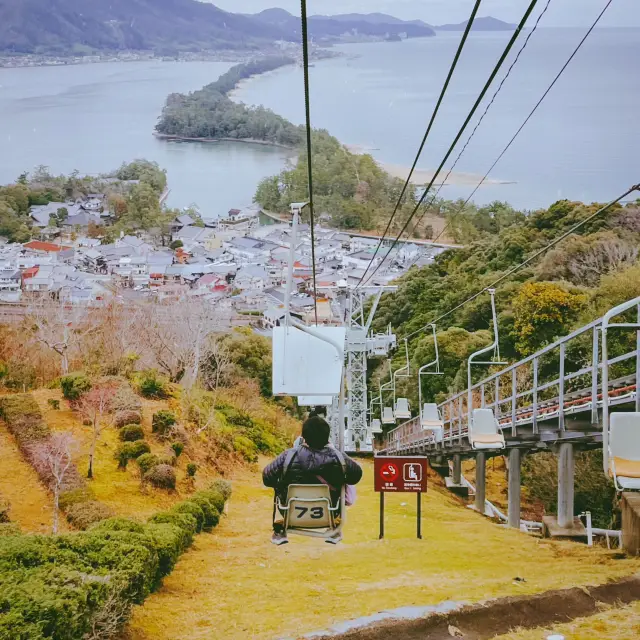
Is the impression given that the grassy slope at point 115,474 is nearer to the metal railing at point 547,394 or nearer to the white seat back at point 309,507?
the metal railing at point 547,394

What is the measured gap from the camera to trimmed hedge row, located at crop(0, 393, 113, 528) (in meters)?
7.47

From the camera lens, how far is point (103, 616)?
4488 mm

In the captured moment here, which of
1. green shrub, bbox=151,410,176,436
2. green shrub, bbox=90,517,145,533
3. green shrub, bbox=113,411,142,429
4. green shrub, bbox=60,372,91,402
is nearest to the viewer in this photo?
green shrub, bbox=90,517,145,533

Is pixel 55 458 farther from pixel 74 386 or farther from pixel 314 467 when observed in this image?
pixel 314 467

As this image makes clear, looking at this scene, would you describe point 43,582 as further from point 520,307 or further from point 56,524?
point 520,307

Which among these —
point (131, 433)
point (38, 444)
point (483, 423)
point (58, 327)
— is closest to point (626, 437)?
point (483, 423)

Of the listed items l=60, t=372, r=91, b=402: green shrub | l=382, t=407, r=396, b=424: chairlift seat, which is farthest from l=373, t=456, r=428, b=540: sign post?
l=382, t=407, r=396, b=424: chairlift seat

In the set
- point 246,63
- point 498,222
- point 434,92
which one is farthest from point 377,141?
point 246,63

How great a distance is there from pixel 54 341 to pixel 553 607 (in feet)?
41.5

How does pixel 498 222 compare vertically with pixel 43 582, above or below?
above

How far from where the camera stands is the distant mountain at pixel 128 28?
90562mm

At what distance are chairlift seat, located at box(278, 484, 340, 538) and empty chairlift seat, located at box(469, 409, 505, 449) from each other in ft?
9.04

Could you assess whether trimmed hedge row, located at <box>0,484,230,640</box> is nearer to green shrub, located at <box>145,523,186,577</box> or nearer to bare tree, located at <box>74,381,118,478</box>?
green shrub, located at <box>145,523,186,577</box>

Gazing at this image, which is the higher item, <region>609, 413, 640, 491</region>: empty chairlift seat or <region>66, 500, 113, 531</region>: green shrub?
<region>609, 413, 640, 491</region>: empty chairlift seat
